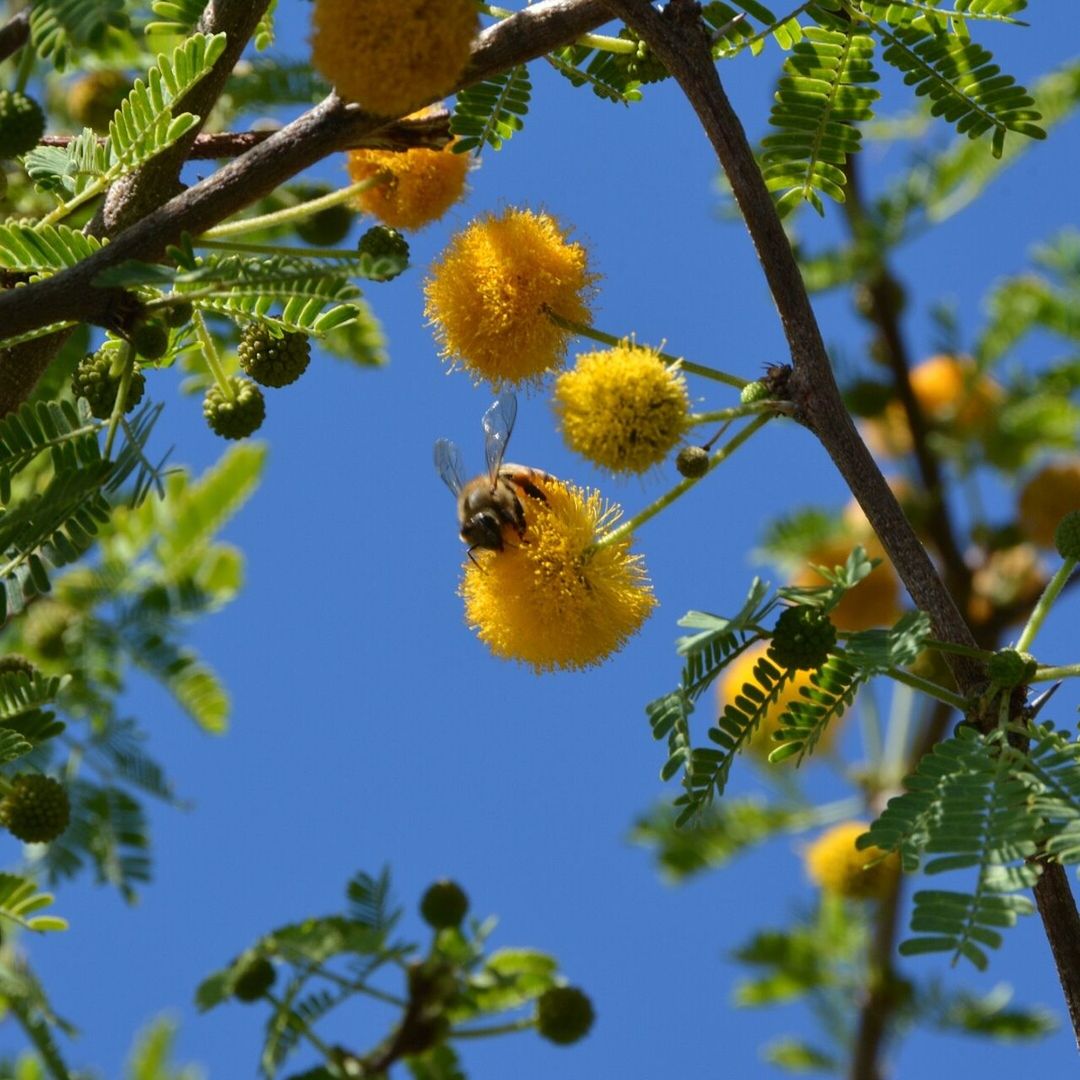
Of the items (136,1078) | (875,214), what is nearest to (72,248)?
(136,1078)

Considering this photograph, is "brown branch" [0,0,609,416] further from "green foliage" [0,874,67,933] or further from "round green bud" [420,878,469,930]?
"round green bud" [420,878,469,930]

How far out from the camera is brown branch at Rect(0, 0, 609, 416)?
98.3 inches

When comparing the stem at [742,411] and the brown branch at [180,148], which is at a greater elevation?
the brown branch at [180,148]

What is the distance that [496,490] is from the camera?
3273 millimetres

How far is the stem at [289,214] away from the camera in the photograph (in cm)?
Result: 271

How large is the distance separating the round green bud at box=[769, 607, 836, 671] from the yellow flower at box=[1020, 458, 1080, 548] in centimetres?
391

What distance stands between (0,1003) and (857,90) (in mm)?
3304

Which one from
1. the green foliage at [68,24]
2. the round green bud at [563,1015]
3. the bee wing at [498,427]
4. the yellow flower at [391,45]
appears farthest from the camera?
the round green bud at [563,1015]

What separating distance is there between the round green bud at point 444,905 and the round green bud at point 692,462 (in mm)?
2078

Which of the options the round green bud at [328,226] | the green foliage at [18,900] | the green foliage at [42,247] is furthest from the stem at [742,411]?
the round green bud at [328,226]

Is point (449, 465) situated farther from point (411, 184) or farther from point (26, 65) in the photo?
point (26, 65)

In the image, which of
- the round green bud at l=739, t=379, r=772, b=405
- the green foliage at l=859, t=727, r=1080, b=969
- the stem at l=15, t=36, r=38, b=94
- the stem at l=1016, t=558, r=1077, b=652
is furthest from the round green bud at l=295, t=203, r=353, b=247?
the green foliage at l=859, t=727, r=1080, b=969

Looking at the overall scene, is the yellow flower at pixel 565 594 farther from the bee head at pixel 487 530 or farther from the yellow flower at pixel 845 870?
the yellow flower at pixel 845 870

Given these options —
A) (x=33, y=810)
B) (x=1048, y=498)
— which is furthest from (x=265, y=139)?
(x=1048, y=498)
